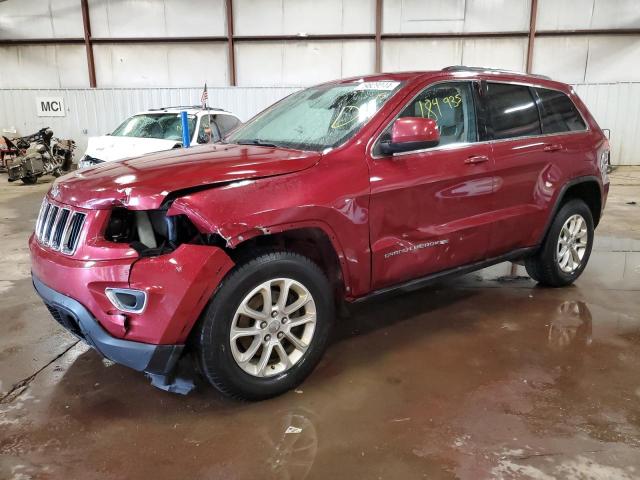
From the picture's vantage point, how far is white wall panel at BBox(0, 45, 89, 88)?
1422 centimetres

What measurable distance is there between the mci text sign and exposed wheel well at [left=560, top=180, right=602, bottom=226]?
1405 centimetres

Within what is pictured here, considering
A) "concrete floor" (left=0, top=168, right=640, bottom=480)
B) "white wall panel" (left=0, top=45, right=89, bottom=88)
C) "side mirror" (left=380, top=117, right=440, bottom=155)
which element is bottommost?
"concrete floor" (left=0, top=168, right=640, bottom=480)

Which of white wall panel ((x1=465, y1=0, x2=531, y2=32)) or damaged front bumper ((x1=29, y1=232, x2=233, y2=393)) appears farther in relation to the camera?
white wall panel ((x1=465, y1=0, x2=531, y2=32))

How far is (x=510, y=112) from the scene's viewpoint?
358cm

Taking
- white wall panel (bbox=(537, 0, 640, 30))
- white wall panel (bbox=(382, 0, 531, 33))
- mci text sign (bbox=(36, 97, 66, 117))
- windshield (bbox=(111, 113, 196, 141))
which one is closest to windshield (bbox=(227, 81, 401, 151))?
windshield (bbox=(111, 113, 196, 141))

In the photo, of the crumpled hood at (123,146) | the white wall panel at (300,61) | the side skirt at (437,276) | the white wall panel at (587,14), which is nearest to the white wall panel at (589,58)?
the white wall panel at (587,14)

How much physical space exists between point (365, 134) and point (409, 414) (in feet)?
4.98

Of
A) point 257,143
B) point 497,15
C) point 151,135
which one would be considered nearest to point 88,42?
point 151,135

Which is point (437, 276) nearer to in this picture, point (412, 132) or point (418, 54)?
point (412, 132)

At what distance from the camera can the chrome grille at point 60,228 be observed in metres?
2.39

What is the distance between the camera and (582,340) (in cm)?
334

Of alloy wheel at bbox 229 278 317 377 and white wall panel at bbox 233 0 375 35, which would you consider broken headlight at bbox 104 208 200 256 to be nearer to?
alloy wheel at bbox 229 278 317 377

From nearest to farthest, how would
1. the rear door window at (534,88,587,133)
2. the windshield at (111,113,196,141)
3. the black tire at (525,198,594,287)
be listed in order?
the rear door window at (534,88,587,133)
the black tire at (525,198,594,287)
the windshield at (111,113,196,141)

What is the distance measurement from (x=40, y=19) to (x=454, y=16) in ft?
37.4
